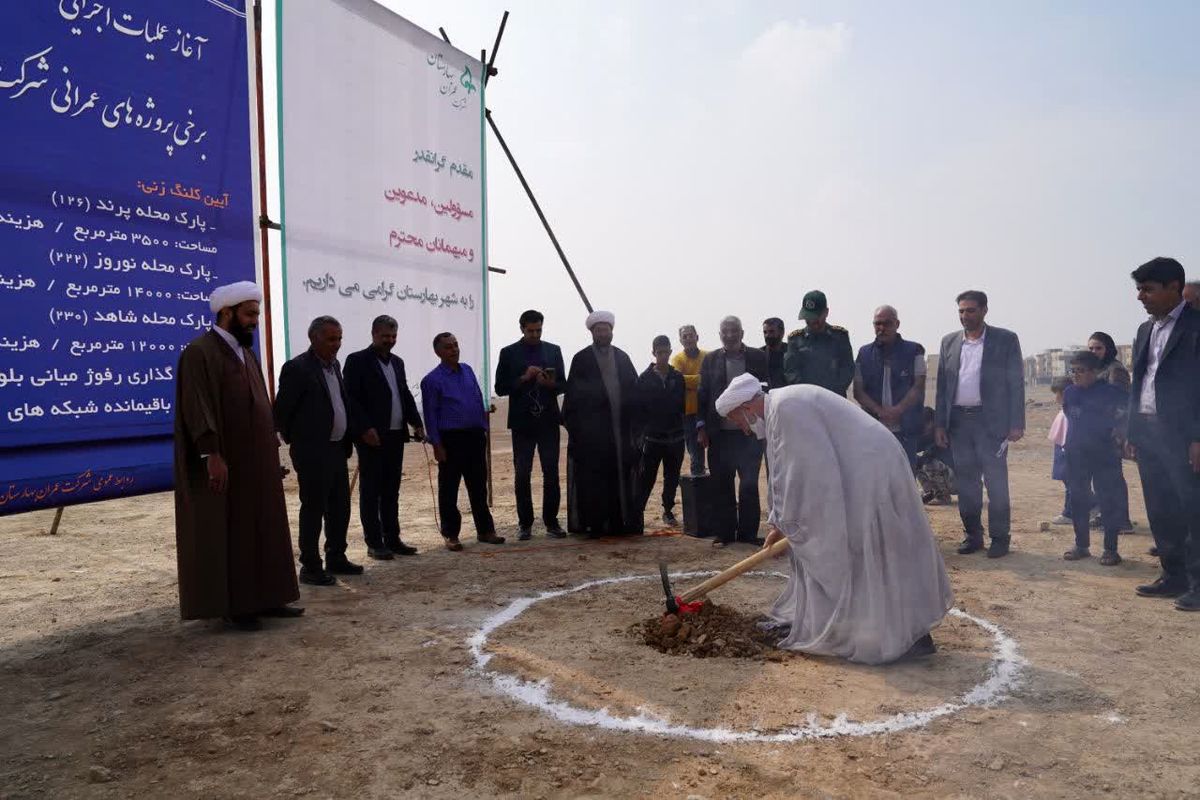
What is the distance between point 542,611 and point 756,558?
1508 mm

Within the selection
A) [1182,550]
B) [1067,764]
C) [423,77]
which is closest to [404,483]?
[423,77]

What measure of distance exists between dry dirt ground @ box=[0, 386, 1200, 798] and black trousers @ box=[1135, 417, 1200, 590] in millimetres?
356

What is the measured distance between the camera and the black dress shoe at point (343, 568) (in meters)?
6.22

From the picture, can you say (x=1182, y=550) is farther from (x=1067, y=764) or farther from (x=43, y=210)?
(x=43, y=210)

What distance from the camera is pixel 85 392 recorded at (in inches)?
207

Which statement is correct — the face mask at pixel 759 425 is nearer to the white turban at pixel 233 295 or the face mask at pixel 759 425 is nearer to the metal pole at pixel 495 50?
the white turban at pixel 233 295

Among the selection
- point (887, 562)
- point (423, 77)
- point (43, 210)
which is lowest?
point (887, 562)

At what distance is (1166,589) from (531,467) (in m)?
4.93

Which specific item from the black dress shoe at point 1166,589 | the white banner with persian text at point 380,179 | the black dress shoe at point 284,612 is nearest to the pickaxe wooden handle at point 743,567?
the black dress shoe at point 284,612

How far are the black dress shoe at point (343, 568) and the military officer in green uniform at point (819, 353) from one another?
3927 millimetres

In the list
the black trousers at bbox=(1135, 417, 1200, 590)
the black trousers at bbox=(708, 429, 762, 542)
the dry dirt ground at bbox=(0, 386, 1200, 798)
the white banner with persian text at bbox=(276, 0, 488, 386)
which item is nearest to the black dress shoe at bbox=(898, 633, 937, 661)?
the dry dirt ground at bbox=(0, 386, 1200, 798)

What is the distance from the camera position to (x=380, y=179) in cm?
800

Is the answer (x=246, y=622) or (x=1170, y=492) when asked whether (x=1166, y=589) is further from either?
(x=246, y=622)

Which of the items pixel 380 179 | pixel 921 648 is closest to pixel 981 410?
pixel 921 648
